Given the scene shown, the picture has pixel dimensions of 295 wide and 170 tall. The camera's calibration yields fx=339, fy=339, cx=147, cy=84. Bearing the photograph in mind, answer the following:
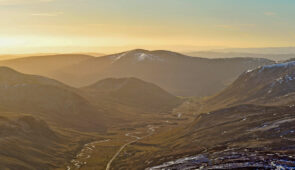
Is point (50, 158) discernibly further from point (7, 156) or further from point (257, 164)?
point (257, 164)

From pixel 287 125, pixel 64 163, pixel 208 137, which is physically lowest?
pixel 64 163

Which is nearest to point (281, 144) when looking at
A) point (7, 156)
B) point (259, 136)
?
point (259, 136)

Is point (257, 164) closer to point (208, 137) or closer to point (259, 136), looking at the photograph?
point (259, 136)

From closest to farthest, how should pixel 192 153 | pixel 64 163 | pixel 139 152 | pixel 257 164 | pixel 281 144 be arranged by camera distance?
pixel 257 164
pixel 281 144
pixel 192 153
pixel 64 163
pixel 139 152

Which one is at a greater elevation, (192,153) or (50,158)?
(192,153)

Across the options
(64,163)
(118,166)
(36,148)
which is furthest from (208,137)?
(36,148)

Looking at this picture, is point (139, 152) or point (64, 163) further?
point (139, 152)

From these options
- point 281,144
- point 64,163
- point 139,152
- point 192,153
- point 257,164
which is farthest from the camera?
point 139,152

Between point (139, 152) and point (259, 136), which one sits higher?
point (259, 136)

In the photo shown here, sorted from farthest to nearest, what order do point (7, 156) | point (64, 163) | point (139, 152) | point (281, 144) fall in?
point (139, 152)
point (64, 163)
point (7, 156)
point (281, 144)
